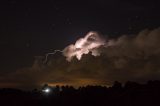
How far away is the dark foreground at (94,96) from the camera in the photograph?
326 feet

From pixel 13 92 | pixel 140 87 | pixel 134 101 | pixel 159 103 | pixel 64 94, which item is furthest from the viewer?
pixel 13 92

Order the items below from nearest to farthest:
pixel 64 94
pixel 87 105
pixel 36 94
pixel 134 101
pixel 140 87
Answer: pixel 134 101, pixel 140 87, pixel 87 105, pixel 64 94, pixel 36 94

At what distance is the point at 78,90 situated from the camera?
129500mm

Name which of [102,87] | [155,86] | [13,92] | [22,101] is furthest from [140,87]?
[13,92]

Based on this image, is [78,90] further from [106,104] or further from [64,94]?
[106,104]

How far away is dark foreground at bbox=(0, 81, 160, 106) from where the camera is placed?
→ 99.4m

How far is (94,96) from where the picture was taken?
12075cm

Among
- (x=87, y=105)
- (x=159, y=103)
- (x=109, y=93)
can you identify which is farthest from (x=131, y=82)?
(x=159, y=103)

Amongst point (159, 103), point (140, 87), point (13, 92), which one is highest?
point (13, 92)

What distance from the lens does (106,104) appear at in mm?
110125

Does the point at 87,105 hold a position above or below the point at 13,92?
below

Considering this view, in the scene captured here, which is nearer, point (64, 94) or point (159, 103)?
point (159, 103)

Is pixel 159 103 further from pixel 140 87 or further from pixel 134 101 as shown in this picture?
pixel 140 87

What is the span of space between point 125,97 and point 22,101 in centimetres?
4042
